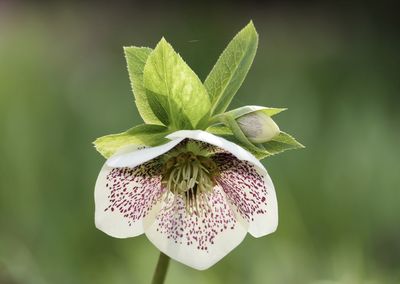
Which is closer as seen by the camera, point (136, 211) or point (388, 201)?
point (136, 211)

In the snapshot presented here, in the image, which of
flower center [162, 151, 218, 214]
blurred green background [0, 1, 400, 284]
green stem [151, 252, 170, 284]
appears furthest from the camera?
blurred green background [0, 1, 400, 284]

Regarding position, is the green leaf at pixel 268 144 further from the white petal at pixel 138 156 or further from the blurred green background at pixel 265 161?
the blurred green background at pixel 265 161

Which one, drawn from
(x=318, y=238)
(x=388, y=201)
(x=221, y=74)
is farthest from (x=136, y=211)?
(x=388, y=201)

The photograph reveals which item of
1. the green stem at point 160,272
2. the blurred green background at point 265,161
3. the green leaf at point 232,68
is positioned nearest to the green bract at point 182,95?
the green leaf at point 232,68

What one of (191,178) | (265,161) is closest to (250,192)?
(191,178)

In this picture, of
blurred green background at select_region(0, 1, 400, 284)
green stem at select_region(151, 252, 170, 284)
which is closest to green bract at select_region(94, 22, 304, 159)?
green stem at select_region(151, 252, 170, 284)

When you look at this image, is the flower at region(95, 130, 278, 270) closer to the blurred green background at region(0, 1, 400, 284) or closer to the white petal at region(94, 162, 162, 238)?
the white petal at region(94, 162, 162, 238)

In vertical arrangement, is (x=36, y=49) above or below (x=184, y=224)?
below

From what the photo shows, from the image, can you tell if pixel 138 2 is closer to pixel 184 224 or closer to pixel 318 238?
pixel 318 238
